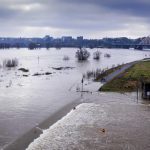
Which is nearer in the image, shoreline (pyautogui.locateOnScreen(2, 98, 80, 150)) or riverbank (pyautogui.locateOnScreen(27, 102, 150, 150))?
shoreline (pyautogui.locateOnScreen(2, 98, 80, 150))

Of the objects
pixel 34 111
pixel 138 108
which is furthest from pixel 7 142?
pixel 138 108

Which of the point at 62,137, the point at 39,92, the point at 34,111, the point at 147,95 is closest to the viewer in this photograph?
the point at 62,137

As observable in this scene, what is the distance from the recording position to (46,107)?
47719 mm

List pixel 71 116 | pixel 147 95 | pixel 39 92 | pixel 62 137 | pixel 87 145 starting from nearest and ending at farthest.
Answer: pixel 87 145, pixel 62 137, pixel 71 116, pixel 147 95, pixel 39 92

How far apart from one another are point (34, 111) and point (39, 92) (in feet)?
56.1

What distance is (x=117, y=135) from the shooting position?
33.9 metres

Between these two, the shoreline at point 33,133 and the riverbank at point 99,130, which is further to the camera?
the riverbank at point 99,130

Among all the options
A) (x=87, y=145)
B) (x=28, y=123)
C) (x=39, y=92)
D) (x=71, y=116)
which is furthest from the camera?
(x=39, y=92)

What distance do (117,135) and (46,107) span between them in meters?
16.3

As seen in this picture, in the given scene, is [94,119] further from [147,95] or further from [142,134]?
[147,95]

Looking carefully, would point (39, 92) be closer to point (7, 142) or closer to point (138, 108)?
point (138, 108)

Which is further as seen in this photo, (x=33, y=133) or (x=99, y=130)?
(x=99, y=130)


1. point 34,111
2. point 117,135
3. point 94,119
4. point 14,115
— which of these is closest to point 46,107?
point 34,111

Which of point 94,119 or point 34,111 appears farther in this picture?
point 34,111
